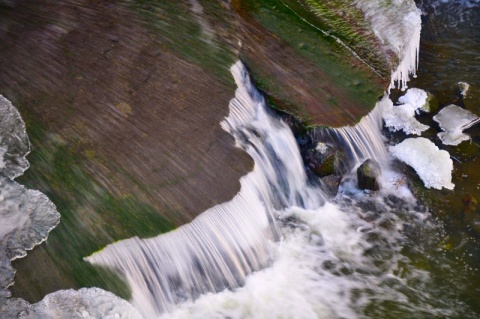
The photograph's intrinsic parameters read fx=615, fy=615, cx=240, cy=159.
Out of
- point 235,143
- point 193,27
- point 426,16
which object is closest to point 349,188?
point 235,143

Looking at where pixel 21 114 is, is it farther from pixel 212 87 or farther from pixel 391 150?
pixel 391 150

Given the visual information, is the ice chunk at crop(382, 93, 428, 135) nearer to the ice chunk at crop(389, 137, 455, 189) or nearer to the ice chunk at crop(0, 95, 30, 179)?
the ice chunk at crop(389, 137, 455, 189)

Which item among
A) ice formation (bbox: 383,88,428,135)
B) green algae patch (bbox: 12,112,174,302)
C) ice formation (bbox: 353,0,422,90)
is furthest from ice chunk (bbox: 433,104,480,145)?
green algae patch (bbox: 12,112,174,302)

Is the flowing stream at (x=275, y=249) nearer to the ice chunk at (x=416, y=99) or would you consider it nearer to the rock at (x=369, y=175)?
the rock at (x=369, y=175)

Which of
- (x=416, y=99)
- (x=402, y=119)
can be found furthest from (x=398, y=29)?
(x=402, y=119)

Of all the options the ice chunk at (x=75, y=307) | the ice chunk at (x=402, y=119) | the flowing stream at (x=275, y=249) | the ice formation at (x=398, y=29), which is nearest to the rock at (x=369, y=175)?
the flowing stream at (x=275, y=249)
